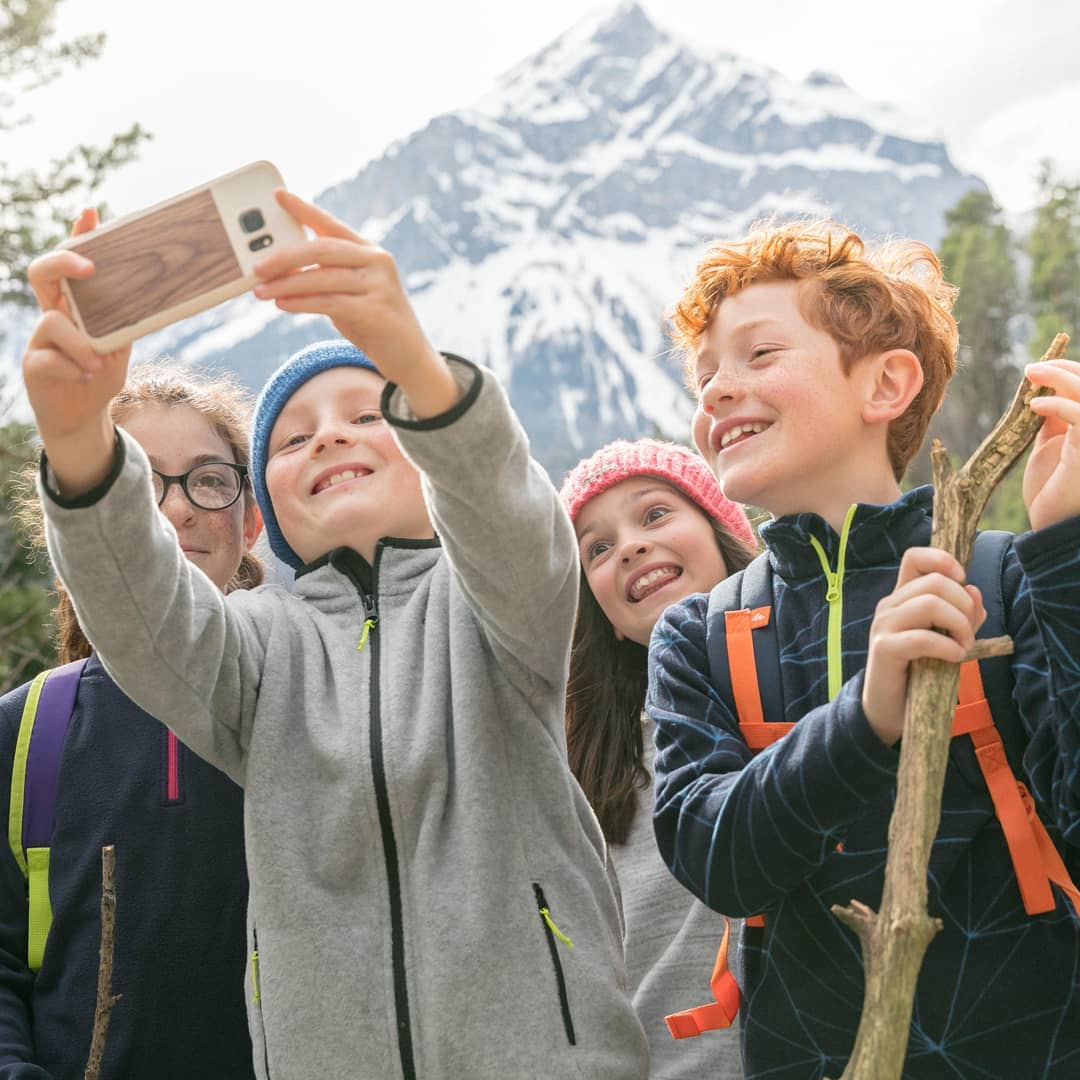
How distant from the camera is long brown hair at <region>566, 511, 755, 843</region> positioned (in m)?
3.26

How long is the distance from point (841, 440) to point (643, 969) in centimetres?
136

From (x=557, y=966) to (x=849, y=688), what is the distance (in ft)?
2.40

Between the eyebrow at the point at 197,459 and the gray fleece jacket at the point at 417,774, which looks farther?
the eyebrow at the point at 197,459

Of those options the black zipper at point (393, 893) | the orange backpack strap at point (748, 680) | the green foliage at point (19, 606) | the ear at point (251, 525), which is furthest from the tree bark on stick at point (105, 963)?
the green foliage at point (19, 606)

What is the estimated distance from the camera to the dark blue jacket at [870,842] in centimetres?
188

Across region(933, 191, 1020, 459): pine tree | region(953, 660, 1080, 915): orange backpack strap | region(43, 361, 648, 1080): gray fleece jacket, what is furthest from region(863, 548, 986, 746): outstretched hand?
region(933, 191, 1020, 459): pine tree

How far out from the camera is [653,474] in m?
3.60

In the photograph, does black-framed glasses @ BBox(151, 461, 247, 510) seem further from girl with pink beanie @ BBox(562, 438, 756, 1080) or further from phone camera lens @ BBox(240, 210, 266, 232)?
phone camera lens @ BBox(240, 210, 266, 232)

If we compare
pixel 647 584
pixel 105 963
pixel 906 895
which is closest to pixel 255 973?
pixel 105 963

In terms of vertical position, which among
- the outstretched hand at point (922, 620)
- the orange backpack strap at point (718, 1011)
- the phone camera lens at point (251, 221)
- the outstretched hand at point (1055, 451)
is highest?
the phone camera lens at point (251, 221)

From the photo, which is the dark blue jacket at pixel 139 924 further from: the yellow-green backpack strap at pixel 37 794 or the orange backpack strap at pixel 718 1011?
the orange backpack strap at pixel 718 1011

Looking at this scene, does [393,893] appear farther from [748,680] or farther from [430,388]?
[430,388]

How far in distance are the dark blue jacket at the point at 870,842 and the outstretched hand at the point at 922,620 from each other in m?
0.14

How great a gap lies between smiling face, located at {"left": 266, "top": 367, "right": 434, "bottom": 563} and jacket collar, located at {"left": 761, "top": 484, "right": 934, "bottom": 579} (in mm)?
775
